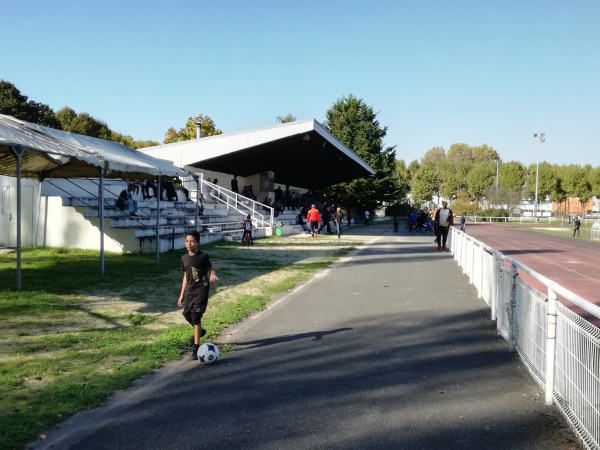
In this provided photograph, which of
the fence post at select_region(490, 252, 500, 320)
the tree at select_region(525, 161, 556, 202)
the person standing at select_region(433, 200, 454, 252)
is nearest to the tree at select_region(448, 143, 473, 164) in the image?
the tree at select_region(525, 161, 556, 202)

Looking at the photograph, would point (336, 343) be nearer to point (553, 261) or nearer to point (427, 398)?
point (427, 398)

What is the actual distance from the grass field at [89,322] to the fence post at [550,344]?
3684 millimetres

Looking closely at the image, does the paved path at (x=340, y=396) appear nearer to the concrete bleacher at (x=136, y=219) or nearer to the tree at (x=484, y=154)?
the concrete bleacher at (x=136, y=219)

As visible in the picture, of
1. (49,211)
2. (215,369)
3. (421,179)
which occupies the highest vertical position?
(421,179)

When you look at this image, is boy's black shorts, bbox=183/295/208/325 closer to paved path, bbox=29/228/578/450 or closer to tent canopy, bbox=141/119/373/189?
paved path, bbox=29/228/578/450

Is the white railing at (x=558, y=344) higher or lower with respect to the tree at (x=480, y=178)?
lower

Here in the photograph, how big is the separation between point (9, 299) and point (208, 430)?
6438 millimetres

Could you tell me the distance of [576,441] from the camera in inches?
160

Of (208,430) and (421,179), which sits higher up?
(421,179)

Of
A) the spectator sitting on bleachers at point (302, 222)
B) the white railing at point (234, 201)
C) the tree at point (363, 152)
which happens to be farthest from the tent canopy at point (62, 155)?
the tree at point (363, 152)

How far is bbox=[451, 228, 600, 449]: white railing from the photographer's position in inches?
153

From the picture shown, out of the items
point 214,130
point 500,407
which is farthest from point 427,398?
point 214,130

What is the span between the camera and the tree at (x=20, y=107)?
5138 centimetres

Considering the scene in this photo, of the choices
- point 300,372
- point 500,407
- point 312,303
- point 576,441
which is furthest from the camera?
point 312,303
